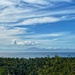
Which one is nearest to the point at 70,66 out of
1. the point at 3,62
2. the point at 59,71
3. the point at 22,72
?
the point at 59,71

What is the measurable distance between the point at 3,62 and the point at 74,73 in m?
86.0

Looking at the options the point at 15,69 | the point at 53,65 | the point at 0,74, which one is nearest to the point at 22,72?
the point at 15,69

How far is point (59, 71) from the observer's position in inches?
3637

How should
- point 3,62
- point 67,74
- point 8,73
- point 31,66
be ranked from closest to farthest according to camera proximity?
point 67,74, point 8,73, point 31,66, point 3,62

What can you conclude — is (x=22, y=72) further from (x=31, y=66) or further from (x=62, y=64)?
(x=62, y=64)

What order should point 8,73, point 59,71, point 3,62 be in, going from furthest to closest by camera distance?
1. point 3,62
2. point 8,73
3. point 59,71

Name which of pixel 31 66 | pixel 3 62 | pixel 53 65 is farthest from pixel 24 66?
pixel 53 65

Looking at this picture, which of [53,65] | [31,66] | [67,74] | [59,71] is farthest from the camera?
[31,66]

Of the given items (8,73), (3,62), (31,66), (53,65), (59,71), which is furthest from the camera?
(3,62)

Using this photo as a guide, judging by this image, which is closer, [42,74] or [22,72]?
[42,74]

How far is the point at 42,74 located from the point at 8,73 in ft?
111

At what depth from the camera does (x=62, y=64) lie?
332ft

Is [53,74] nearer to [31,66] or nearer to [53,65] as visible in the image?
[53,65]

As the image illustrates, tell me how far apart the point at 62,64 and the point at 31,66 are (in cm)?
3899
